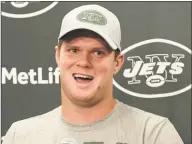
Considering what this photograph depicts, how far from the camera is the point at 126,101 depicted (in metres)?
1.31

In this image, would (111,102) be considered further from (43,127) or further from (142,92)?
(142,92)

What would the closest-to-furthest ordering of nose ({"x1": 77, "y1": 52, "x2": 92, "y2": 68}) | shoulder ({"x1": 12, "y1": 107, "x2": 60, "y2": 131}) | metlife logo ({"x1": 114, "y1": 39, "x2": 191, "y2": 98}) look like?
1. nose ({"x1": 77, "y1": 52, "x2": 92, "y2": 68})
2. shoulder ({"x1": 12, "y1": 107, "x2": 60, "y2": 131})
3. metlife logo ({"x1": 114, "y1": 39, "x2": 191, "y2": 98})

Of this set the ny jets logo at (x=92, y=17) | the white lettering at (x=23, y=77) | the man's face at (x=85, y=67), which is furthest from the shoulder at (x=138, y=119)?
the white lettering at (x=23, y=77)

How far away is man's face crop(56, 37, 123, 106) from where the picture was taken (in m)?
0.88

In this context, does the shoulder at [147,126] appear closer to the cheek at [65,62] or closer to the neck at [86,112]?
the neck at [86,112]

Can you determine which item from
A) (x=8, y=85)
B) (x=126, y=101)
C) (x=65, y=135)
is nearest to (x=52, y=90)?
(x=8, y=85)

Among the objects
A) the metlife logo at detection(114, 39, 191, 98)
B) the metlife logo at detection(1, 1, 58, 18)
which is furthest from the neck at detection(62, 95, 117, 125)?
the metlife logo at detection(1, 1, 58, 18)

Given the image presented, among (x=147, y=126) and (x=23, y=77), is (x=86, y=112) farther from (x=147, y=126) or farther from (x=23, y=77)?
(x=23, y=77)

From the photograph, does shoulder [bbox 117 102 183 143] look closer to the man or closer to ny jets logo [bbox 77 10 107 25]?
the man

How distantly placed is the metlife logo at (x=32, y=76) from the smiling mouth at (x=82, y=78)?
0.43 meters

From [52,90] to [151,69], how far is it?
37 cm

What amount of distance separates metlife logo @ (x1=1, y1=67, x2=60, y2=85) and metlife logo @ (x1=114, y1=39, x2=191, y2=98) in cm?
23

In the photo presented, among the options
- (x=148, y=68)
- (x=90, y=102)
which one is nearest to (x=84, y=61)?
(x=90, y=102)

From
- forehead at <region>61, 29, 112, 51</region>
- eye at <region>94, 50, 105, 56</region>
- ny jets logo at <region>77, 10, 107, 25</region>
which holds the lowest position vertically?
eye at <region>94, 50, 105, 56</region>
